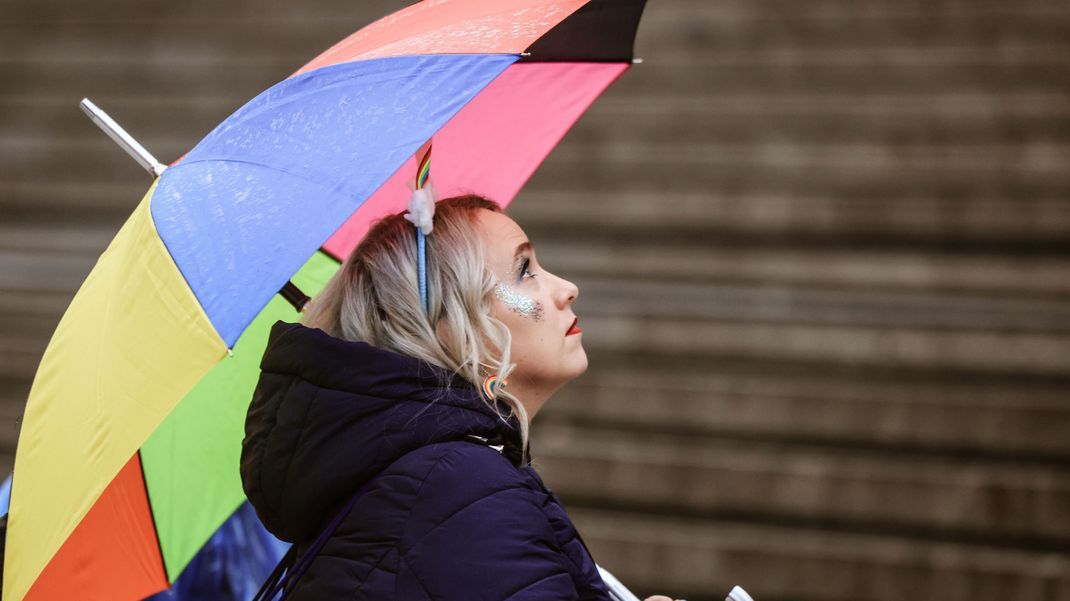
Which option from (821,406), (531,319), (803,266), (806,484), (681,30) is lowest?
(806,484)

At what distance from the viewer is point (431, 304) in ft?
6.14

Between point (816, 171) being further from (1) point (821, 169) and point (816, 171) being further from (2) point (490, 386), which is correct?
(2) point (490, 386)

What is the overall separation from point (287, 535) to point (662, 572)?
2444 mm

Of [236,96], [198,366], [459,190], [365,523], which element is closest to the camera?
[198,366]

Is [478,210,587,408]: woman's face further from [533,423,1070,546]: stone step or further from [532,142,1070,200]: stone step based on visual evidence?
[532,142,1070,200]: stone step

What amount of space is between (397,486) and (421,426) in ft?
0.31

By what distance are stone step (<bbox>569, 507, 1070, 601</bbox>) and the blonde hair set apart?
7.45ft

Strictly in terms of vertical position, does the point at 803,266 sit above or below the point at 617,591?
above

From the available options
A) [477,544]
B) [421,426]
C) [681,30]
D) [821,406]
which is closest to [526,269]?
[421,426]

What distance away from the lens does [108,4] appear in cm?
471

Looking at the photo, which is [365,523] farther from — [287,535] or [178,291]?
→ [178,291]

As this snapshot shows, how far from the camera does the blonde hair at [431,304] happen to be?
5.97 ft

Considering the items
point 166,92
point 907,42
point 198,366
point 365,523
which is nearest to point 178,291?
point 198,366

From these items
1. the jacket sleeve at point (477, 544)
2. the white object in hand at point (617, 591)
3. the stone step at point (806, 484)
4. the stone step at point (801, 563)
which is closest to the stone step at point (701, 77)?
the stone step at point (806, 484)
